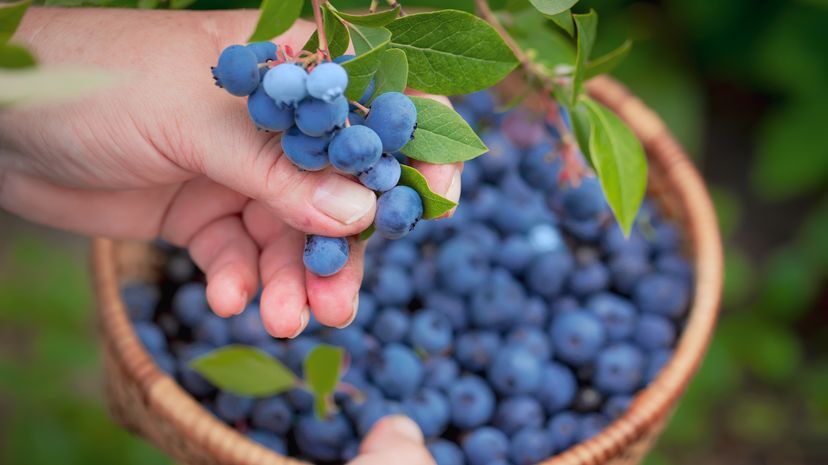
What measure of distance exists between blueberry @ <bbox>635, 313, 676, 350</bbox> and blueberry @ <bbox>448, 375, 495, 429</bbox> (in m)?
0.22

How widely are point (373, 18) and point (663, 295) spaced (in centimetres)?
64

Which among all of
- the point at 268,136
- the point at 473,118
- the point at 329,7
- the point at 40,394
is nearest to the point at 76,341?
the point at 40,394

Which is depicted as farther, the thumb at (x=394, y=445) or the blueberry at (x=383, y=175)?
the thumb at (x=394, y=445)

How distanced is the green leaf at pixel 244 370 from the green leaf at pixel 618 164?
386 mm

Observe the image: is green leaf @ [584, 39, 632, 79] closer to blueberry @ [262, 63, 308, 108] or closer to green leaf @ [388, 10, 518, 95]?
green leaf @ [388, 10, 518, 95]

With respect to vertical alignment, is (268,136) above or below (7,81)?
below

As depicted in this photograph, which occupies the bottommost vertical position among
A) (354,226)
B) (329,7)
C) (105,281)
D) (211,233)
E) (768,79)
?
(768,79)

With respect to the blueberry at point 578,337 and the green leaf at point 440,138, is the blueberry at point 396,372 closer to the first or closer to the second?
the blueberry at point 578,337

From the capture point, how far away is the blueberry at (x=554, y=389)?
40.1 inches

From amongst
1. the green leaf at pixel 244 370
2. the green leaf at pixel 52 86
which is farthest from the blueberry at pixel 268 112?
the green leaf at pixel 244 370

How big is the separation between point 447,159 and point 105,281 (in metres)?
0.58

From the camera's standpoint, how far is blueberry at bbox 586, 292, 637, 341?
1.07 meters

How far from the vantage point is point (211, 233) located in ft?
2.88

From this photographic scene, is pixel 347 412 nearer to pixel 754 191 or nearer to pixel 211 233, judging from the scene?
pixel 211 233
